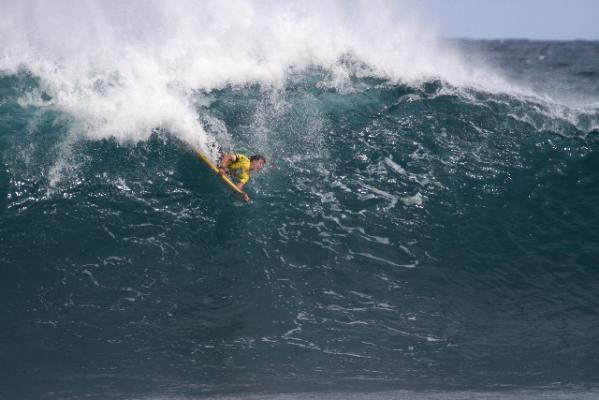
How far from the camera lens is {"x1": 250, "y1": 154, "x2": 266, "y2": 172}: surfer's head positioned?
10453mm

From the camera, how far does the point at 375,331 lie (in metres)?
10.5

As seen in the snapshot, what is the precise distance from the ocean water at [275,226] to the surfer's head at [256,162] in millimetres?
684

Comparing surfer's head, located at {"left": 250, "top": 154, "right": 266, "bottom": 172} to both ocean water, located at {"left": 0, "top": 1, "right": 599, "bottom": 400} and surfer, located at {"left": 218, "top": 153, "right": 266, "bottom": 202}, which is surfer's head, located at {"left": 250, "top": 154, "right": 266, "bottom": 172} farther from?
ocean water, located at {"left": 0, "top": 1, "right": 599, "bottom": 400}

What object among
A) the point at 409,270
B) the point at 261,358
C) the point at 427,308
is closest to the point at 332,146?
the point at 409,270

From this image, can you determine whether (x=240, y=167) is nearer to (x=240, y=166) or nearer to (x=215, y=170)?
(x=240, y=166)

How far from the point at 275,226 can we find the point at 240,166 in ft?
4.25

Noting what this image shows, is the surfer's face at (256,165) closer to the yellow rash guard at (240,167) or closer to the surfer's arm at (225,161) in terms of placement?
the yellow rash guard at (240,167)

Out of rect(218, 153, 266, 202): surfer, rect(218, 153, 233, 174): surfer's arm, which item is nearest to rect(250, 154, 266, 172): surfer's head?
rect(218, 153, 266, 202): surfer

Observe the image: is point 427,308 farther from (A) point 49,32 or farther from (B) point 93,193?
(A) point 49,32

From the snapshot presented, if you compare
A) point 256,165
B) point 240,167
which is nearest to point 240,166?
point 240,167

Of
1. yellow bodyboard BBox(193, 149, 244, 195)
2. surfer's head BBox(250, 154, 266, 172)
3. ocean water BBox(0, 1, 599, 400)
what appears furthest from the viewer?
yellow bodyboard BBox(193, 149, 244, 195)

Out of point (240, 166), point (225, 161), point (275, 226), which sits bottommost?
point (275, 226)

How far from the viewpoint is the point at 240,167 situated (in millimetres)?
10531

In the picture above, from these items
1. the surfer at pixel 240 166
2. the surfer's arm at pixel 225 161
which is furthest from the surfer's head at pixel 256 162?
the surfer's arm at pixel 225 161
